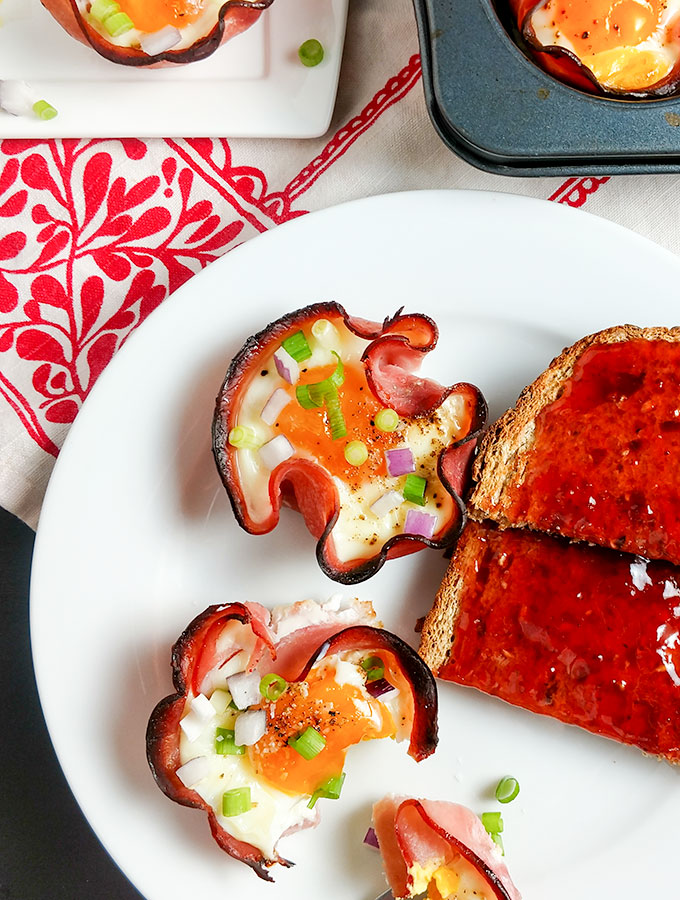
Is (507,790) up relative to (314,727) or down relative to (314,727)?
down

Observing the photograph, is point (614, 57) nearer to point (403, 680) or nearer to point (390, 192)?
point (390, 192)

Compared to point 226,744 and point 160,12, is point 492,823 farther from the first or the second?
point 160,12

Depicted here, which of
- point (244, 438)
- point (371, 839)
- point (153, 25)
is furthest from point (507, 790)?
point (153, 25)

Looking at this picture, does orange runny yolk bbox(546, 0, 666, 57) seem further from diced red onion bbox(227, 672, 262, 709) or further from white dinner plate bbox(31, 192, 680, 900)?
diced red onion bbox(227, 672, 262, 709)

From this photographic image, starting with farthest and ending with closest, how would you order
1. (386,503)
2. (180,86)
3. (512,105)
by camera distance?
(180,86) → (386,503) → (512,105)

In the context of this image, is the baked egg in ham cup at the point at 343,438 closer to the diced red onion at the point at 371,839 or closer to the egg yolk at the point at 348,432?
the egg yolk at the point at 348,432

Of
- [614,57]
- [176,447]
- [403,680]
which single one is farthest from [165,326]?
[614,57]

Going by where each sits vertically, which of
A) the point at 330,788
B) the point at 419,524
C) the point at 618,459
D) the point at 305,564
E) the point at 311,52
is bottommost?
the point at 330,788
